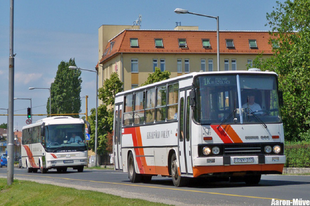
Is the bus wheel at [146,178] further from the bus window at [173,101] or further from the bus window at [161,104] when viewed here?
the bus window at [173,101]

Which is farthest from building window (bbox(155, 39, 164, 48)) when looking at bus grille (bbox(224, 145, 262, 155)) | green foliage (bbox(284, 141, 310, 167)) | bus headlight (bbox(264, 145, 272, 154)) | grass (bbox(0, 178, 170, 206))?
bus grille (bbox(224, 145, 262, 155))

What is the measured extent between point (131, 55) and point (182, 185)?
65680 mm

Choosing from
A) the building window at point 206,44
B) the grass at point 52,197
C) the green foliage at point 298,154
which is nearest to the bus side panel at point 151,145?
the grass at point 52,197

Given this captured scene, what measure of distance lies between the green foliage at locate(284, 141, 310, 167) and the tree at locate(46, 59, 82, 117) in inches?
2810

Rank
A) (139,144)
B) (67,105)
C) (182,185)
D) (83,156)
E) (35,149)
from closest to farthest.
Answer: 1. (182,185)
2. (139,144)
3. (83,156)
4. (35,149)
5. (67,105)

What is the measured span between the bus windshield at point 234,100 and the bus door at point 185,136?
62cm

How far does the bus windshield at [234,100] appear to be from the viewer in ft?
57.9

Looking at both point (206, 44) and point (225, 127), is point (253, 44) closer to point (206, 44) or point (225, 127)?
point (206, 44)

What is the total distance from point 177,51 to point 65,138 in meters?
46.8

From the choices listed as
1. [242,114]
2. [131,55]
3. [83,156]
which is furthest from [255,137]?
[131,55]

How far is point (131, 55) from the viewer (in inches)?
3310

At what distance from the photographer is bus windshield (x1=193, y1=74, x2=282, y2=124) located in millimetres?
17641

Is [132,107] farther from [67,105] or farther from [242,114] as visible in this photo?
[67,105]

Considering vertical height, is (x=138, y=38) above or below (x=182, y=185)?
above
